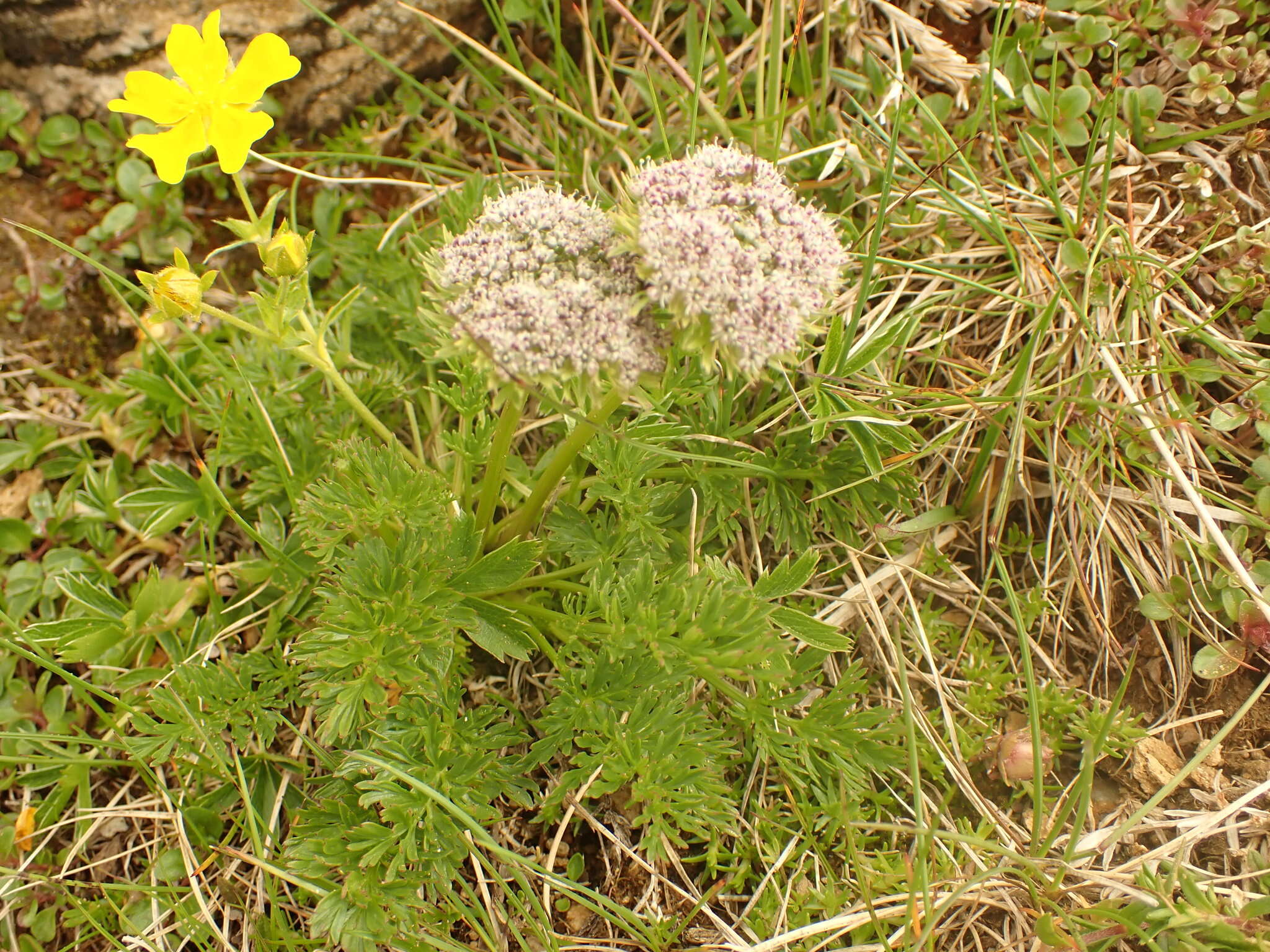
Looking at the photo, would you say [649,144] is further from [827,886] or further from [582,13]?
[827,886]

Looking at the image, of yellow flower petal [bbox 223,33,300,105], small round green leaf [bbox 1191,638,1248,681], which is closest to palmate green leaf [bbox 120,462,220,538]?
yellow flower petal [bbox 223,33,300,105]

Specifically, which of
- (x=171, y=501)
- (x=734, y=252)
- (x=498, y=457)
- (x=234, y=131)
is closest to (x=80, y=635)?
(x=171, y=501)

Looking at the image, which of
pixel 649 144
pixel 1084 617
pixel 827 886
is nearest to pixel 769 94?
pixel 649 144

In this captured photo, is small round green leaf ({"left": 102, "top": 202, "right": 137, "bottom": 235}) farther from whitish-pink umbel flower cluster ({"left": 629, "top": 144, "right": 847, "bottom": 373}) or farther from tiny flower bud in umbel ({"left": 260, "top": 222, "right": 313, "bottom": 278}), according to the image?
whitish-pink umbel flower cluster ({"left": 629, "top": 144, "right": 847, "bottom": 373})

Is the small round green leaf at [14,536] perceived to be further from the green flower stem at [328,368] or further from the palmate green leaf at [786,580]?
the palmate green leaf at [786,580]

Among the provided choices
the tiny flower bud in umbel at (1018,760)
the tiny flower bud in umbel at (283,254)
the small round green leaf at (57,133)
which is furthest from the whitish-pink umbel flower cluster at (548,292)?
the small round green leaf at (57,133)

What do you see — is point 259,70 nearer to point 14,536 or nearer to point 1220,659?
point 14,536
